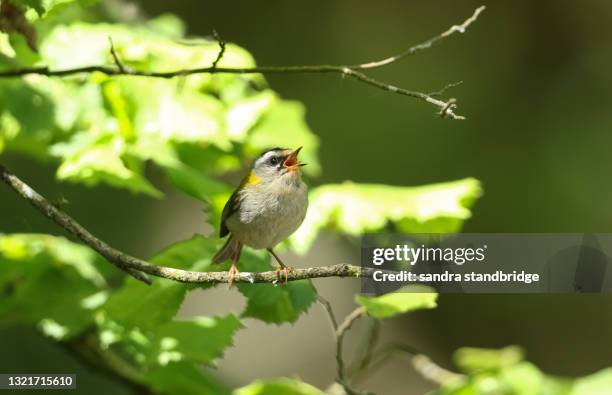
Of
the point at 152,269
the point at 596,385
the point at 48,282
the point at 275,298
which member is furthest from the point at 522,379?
the point at 48,282

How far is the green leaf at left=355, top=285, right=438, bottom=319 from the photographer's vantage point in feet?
6.30

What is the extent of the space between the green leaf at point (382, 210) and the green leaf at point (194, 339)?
12.2 inches

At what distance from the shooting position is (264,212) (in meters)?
2.17

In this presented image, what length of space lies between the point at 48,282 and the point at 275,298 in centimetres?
85

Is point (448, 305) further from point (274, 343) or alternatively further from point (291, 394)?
point (291, 394)

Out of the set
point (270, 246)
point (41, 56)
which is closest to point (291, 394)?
point (270, 246)

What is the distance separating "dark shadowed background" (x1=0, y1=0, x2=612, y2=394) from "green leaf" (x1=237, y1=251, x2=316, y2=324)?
2.10 meters

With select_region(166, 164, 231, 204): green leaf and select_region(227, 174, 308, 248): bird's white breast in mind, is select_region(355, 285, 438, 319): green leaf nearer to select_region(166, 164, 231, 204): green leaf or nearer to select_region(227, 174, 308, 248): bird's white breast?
select_region(227, 174, 308, 248): bird's white breast

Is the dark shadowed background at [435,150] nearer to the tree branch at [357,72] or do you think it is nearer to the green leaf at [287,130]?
the green leaf at [287,130]

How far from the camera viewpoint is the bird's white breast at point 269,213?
6.95 ft

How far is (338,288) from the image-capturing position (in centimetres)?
464

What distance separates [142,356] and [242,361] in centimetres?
234

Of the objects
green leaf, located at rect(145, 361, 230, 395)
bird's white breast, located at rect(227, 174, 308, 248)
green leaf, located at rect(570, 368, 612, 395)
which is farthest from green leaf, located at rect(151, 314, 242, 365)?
green leaf, located at rect(570, 368, 612, 395)

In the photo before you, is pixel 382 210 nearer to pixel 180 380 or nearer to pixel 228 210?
pixel 228 210
